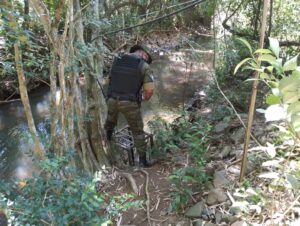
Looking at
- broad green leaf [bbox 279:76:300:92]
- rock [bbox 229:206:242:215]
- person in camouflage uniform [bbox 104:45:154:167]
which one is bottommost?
rock [bbox 229:206:242:215]

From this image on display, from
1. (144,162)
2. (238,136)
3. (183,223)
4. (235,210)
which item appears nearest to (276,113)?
(235,210)

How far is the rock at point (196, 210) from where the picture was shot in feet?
10.2

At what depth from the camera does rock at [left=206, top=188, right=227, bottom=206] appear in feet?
10.3

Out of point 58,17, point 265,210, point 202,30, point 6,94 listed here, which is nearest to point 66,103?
point 58,17

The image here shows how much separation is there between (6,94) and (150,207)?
612cm

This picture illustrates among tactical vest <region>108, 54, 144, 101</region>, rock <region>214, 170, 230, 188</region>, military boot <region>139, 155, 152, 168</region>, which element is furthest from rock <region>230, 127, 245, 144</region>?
tactical vest <region>108, 54, 144, 101</region>

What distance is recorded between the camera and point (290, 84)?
3.79 feet

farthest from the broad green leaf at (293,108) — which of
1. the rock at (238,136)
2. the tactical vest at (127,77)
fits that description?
the tactical vest at (127,77)

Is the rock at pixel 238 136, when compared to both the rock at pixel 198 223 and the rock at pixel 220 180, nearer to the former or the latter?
the rock at pixel 220 180

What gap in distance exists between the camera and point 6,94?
8469mm

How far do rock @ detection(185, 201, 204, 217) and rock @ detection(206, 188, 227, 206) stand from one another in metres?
0.07

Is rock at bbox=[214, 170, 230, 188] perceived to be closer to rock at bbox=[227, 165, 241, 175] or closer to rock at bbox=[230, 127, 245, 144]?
rock at bbox=[227, 165, 241, 175]

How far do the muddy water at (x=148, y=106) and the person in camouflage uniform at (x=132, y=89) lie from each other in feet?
3.72

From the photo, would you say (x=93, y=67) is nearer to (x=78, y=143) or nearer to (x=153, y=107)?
(x=78, y=143)
